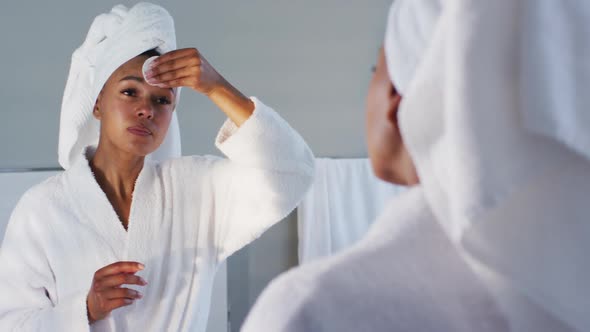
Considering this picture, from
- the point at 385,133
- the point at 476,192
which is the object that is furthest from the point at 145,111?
the point at 476,192

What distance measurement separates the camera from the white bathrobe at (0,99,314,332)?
119 centimetres

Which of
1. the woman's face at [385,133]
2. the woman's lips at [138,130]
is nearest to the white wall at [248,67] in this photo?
the woman's lips at [138,130]

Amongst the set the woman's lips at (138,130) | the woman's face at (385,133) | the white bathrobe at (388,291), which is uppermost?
the woman's face at (385,133)

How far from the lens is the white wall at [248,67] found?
228 cm

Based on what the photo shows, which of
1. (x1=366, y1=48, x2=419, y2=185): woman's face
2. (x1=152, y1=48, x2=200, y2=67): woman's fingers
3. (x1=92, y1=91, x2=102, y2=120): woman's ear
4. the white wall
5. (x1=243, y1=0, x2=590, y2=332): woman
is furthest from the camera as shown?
the white wall

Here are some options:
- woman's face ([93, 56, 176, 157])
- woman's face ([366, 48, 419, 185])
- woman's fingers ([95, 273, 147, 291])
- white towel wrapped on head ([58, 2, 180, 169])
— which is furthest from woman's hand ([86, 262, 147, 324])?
woman's face ([366, 48, 419, 185])

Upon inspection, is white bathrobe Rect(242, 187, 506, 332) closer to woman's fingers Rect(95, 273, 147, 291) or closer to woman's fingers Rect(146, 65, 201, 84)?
woman's fingers Rect(95, 273, 147, 291)

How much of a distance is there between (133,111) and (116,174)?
17 cm

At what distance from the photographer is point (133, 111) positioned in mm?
1232

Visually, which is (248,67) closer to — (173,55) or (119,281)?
(173,55)

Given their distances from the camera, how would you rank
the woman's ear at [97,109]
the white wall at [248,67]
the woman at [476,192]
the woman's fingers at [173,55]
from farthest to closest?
the white wall at [248,67], the woman's ear at [97,109], the woman's fingers at [173,55], the woman at [476,192]

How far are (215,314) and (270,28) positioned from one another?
1182mm

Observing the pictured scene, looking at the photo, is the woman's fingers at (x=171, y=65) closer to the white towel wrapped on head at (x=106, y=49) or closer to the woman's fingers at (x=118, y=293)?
the white towel wrapped on head at (x=106, y=49)

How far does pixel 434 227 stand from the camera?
1.45 ft
